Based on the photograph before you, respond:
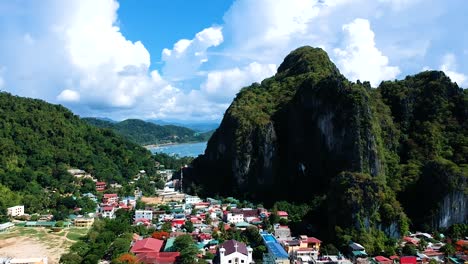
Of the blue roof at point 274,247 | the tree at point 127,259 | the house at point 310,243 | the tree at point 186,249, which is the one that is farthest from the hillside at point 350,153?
the tree at point 127,259

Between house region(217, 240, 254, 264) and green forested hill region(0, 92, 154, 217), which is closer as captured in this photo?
house region(217, 240, 254, 264)

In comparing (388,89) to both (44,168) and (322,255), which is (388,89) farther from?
(44,168)

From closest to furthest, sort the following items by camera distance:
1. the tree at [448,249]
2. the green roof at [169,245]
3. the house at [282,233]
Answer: the tree at [448,249] → the green roof at [169,245] → the house at [282,233]

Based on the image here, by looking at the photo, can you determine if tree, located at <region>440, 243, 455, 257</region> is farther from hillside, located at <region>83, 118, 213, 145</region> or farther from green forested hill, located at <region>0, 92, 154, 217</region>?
hillside, located at <region>83, 118, 213, 145</region>

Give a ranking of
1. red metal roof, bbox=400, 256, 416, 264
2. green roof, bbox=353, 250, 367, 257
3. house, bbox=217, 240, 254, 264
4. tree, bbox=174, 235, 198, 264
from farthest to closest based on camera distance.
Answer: green roof, bbox=353, 250, 367, 257 < red metal roof, bbox=400, 256, 416, 264 < house, bbox=217, 240, 254, 264 < tree, bbox=174, 235, 198, 264

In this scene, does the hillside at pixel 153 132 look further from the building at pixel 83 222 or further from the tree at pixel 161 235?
the tree at pixel 161 235

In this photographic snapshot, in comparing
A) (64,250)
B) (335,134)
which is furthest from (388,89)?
(64,250)

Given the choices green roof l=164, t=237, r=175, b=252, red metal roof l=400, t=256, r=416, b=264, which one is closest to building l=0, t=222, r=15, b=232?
green roof l=164, t=237, r=175, b=252

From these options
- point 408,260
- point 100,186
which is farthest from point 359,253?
point 100,186

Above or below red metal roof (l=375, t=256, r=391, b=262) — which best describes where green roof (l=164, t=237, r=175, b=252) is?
above
